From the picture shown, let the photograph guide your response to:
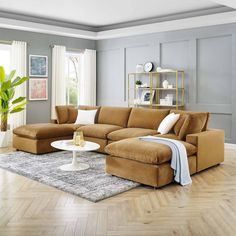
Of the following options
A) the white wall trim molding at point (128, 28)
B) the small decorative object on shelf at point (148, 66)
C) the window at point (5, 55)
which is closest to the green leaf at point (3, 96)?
the window at point (5, 55)

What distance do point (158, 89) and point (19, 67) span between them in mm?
3133

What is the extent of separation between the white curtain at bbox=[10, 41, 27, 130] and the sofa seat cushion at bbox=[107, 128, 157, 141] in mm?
2674

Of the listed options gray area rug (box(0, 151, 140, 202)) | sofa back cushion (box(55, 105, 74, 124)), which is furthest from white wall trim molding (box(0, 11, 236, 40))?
gray area rug (box(0, 151, 140, 202))

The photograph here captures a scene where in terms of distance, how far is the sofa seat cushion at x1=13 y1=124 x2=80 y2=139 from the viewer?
6.06 meters

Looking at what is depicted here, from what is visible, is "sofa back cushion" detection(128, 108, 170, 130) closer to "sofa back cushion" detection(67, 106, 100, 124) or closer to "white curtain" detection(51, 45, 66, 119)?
"sofa back cushion" detection(67, 106, 100, 124)

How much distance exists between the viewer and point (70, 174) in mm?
4742

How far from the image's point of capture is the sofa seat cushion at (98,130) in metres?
6.10

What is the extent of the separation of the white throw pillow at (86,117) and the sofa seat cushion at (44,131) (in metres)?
0.36

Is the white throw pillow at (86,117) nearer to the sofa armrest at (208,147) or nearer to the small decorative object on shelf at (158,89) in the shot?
the small decorative object on shelf at (158,89)

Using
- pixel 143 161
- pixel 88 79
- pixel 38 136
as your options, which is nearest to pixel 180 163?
pixel 143 161

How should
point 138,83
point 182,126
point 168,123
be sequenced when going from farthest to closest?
point 138,83 → point 168,123 → point 182,126

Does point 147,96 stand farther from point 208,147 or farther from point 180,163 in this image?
point 180,163

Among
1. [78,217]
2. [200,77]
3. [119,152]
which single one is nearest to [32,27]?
[200,77]

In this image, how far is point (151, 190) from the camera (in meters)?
4.16
